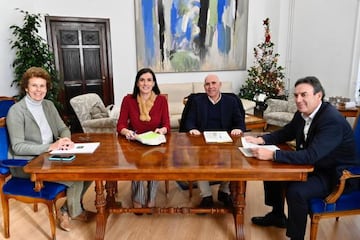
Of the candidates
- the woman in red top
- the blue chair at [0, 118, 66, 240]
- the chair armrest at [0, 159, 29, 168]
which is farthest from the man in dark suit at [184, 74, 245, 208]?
the chair armrest at [0, 159, 29, 168]

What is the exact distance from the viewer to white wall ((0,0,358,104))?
4.80m

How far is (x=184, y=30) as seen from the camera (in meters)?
5.94

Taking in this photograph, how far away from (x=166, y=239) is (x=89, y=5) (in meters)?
4.61

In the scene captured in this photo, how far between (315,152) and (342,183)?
0.26 meters

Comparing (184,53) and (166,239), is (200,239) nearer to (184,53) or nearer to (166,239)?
(166,239)

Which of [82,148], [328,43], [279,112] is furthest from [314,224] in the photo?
[328,43]

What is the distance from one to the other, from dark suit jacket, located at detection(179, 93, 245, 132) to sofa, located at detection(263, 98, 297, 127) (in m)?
2.53

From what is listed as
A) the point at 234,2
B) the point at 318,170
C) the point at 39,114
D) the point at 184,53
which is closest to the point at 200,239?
the point at 318,170

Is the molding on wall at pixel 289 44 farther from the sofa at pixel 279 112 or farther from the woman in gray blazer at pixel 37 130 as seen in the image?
the woman in gray blazer at pixel 37 130

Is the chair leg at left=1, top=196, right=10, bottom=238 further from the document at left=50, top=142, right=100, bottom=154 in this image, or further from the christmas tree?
the christmas tree

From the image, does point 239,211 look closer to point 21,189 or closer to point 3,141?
point 21,189

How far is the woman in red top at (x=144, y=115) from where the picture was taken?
249 cm

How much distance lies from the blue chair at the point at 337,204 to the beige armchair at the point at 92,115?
262 centimetres

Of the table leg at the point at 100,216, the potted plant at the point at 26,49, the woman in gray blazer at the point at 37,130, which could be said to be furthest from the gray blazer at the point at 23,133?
the potted plant at the point at 26,49
